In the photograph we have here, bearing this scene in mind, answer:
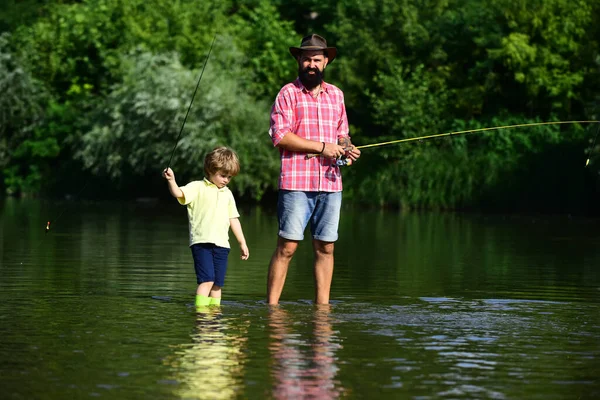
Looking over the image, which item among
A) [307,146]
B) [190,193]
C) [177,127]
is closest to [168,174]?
[190,193]

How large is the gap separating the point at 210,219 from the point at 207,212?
5cm

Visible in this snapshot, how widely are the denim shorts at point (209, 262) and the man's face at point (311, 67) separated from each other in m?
1.29

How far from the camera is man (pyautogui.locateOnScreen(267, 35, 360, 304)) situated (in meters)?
9.48

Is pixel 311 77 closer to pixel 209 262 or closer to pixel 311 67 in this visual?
pixel 311 67

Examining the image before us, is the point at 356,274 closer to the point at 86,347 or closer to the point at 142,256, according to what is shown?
the point at 142,256

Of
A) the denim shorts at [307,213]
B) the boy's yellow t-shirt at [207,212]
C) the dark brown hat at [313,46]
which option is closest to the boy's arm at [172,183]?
the boy's yellow t-shirt at [207,212]

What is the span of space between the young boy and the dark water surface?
0.82 ft

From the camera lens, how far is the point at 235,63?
43.8 meters

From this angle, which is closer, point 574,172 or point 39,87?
point 574,172

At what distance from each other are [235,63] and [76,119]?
A: 19.5ft

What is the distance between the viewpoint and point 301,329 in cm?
847

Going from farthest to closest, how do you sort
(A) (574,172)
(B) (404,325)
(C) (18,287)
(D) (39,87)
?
(D) (39,87) < (A) (574,172) < (C) (18,287) < (B) (404,325)

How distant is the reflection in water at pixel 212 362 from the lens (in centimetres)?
627

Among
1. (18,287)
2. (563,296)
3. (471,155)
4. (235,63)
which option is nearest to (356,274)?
(563,296)
